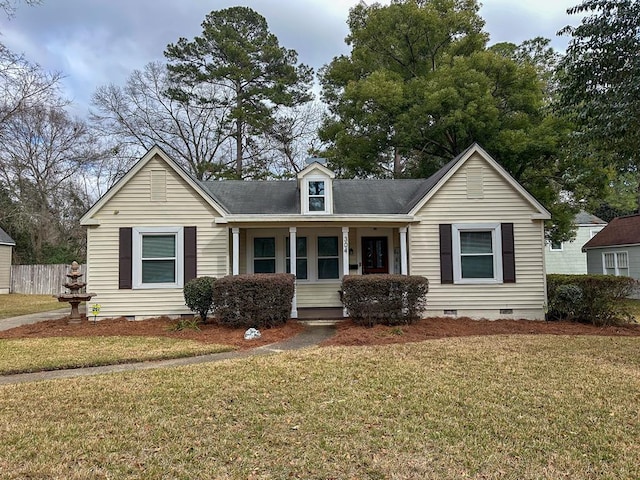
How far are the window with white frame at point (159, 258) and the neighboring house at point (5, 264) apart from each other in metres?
18.8

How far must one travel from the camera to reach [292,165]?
26.4m

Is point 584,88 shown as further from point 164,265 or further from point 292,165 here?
point 292,165

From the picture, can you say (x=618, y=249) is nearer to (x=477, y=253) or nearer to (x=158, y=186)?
(x=477, y=253)

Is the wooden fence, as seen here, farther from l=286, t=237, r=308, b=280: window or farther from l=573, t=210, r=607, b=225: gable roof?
l=573, t=210, r=607, b=225: gable roof

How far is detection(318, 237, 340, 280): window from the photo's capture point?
12.2 m

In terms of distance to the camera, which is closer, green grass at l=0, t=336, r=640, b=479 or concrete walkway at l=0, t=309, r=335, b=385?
green grass at l=0, t=336, r=640, b=479

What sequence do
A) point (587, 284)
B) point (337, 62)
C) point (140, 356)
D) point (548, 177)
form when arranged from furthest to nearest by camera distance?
1. point (337, 62)
2. point (548, 177)
3. point (587, 284)
4. point (140, 356)

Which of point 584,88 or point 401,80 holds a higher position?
point 401,80

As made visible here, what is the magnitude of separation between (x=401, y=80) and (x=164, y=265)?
45.1 ft

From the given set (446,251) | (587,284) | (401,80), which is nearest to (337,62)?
(401,80)

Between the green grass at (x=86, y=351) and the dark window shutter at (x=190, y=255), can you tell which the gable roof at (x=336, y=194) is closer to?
the dark window shutter at (x=190, y=255)

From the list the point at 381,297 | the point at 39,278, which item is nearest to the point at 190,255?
the point at 381,297

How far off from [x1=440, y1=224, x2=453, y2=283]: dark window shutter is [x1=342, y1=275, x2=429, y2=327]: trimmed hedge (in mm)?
1668

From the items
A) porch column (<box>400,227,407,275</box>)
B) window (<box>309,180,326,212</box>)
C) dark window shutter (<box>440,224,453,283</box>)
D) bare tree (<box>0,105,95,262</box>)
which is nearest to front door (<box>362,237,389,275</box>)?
porch column (<box>400,227,407,275</box>)
